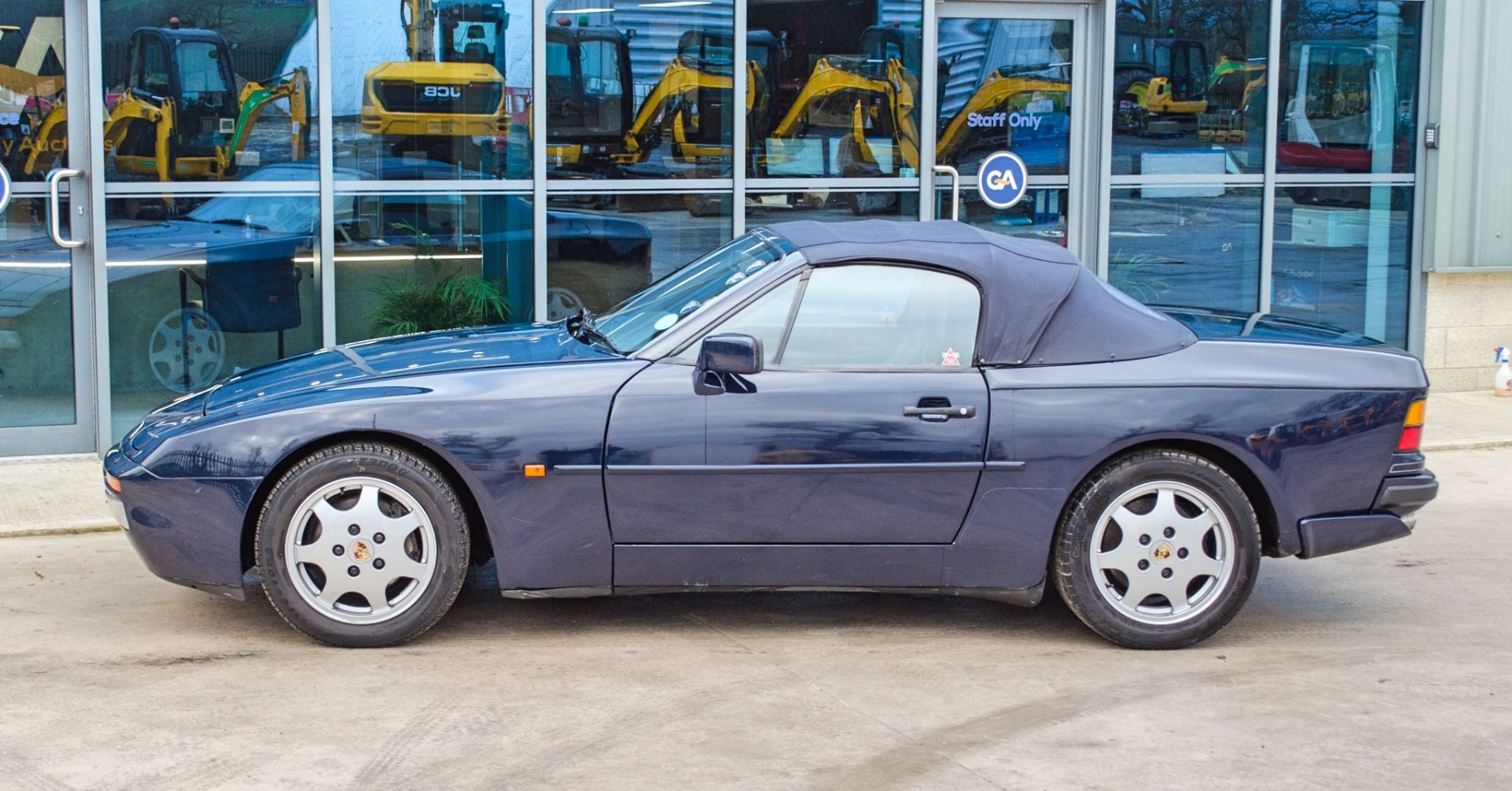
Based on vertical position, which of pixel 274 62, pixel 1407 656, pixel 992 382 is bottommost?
pixel 1407 656

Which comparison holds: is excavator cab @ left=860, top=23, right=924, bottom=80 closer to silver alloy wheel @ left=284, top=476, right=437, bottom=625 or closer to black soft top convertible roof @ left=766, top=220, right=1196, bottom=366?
black soft top convertible roof @ left=766, top=220, right=1196, bottom=366

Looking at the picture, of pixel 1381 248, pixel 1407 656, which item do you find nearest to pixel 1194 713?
pixel 1407 656

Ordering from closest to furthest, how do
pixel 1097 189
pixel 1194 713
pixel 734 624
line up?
pixel 1194 713 < pixel 734 624 < pixel 1097 189

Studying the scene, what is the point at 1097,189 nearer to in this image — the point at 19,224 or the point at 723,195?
the point at 723,195

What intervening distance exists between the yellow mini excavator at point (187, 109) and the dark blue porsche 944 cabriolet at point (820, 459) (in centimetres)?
389

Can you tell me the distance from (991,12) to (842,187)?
64.9 inches

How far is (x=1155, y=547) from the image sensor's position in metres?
5.88

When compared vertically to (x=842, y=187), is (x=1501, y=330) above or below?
below

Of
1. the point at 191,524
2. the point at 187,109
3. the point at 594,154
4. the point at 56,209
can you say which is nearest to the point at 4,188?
the point at 56,209

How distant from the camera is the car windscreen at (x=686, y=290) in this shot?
6.05 meters

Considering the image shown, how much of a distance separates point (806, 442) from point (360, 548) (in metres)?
1.55

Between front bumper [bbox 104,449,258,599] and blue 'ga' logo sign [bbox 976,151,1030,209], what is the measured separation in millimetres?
6435

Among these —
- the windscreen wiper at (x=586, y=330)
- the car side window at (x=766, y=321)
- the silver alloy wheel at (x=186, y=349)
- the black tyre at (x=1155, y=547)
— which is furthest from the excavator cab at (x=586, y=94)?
the black tyre at (x=1155, y=547)

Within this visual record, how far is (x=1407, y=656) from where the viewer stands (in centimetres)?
597
